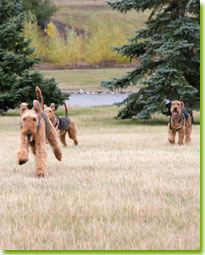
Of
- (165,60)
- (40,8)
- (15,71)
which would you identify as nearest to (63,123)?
(165,60)

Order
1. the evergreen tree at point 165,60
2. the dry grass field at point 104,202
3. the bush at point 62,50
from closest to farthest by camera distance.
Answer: the dry grass field at point 104,202 → the evergreen tree at point 165,60 → the bush at point 62,50

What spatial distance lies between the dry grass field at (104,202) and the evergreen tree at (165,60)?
7971 mm

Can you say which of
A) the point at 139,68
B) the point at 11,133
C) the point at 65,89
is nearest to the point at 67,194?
the point at 11,133

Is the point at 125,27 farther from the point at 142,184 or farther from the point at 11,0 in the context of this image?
the point at 142,184

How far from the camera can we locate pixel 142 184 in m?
6.30

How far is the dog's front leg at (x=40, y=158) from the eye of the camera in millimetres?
6781

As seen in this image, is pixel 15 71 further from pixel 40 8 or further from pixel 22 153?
pixel 40 8

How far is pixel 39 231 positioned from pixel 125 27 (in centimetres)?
9403

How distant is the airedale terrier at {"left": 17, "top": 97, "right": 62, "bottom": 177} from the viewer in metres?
6.26

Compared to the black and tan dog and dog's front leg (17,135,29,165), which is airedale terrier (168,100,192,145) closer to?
the black and tan dog

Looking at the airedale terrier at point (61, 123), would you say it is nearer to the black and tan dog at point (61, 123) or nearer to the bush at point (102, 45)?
the black and tan dog at point (61, 123)

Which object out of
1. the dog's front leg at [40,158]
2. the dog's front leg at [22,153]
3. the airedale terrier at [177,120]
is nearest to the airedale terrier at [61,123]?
the airedale terrier at [177,120]

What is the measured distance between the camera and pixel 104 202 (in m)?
5.20

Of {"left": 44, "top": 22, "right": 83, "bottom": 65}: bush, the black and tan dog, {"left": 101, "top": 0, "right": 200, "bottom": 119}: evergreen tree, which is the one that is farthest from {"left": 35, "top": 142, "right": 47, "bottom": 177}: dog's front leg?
{"left": 44, "top": 22, "right": 83, "bottom": 65}: bush
